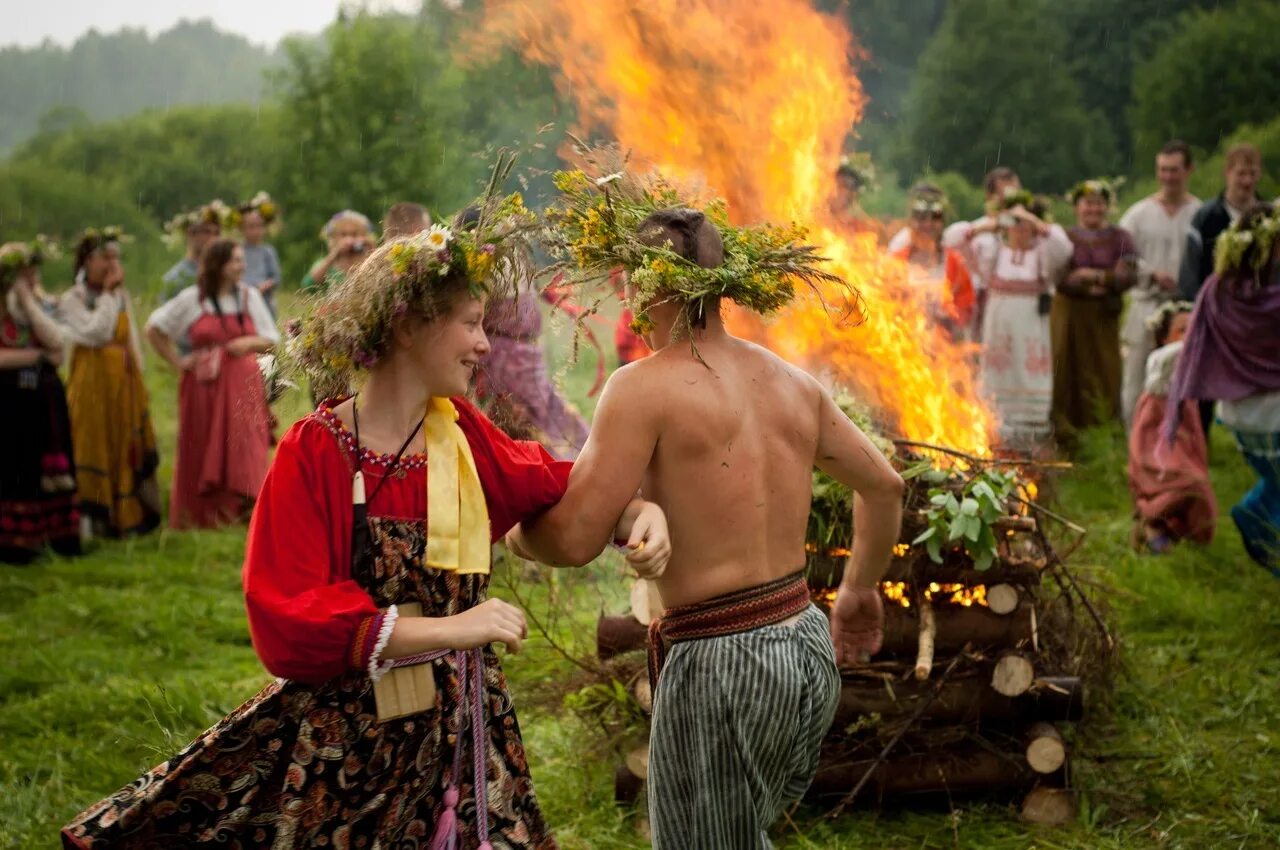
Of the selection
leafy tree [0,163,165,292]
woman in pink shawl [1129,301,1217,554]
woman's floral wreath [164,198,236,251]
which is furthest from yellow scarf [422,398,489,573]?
leafy tree [0,163,165,292]

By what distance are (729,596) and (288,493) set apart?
3.74 feet

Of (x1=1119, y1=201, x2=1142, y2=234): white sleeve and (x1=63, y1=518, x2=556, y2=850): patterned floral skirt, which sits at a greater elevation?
(x1=1119, y1=201, x2=1142, y2=234): white sleeve

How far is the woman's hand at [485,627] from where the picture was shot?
9.76 ft

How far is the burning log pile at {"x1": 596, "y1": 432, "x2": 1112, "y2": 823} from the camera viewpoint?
16.7 feet

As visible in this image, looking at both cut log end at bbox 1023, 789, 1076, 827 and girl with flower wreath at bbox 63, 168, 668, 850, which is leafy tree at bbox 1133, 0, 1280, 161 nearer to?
cut log end at bbox 1023, 789, 1076, 827

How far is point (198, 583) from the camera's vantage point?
8.85 m

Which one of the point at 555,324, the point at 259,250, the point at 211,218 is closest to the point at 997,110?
the point at 259,250

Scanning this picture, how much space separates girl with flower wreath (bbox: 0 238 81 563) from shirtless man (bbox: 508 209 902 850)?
733 cm

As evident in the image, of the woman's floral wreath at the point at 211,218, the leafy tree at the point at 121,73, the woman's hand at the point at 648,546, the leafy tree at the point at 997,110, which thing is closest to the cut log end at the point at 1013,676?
the woman's hand at the point at 648,546

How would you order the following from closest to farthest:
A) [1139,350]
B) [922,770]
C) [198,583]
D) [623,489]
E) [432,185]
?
[623,489] → [922,770] → [198,583] → [1139,350] → [432,185]

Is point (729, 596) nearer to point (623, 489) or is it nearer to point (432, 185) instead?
point (623, 489)

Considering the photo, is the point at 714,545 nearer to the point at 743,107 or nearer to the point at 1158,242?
the point at 743,107

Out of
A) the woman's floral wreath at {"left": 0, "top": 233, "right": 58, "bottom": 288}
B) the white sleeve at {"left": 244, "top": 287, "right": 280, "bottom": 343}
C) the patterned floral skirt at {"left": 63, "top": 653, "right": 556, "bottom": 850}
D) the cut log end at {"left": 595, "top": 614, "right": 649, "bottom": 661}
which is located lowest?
the cut log end at {"left": 595, "top": 614, "right": 649, "bottom": 661}

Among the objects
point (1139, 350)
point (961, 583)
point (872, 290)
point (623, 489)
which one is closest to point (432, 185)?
point (1139, 350)
